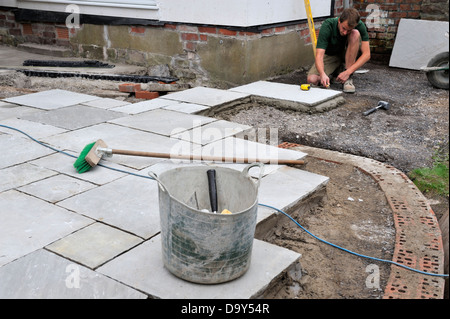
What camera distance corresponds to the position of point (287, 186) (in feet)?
10.6

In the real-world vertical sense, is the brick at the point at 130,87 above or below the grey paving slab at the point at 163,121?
above

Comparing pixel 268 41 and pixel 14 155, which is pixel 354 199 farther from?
pixel 268 41

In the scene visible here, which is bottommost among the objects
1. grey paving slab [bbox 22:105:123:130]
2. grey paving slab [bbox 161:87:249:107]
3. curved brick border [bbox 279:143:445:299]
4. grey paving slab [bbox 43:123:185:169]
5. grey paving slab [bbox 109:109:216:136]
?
curved brick border [bbox 279:143:445:299]

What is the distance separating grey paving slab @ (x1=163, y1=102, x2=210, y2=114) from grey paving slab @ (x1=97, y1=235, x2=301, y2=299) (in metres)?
2.45

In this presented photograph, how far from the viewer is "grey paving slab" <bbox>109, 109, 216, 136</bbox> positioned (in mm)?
4273

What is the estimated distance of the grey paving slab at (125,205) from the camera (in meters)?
2.70

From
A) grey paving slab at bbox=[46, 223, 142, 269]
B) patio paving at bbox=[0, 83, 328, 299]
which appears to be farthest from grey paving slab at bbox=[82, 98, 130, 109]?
grey paving slab at bbox=[46, 223, 142, 269]

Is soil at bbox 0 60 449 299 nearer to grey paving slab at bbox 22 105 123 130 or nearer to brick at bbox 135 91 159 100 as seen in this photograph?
brick at bbox 135 91 159 100

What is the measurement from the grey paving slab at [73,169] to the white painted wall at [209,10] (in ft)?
10.5

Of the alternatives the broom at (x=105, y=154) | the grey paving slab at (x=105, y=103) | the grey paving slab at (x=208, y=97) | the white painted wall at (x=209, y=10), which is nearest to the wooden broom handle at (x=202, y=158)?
the broom at (x=105, y=154)

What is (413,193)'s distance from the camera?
137 inches

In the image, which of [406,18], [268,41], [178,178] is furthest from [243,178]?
[406,18]

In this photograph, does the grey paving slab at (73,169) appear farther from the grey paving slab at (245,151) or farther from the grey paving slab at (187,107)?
the grey paving slab at (187,107)

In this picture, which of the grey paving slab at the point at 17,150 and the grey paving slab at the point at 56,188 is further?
the grey paving slab at the point at 17,150
